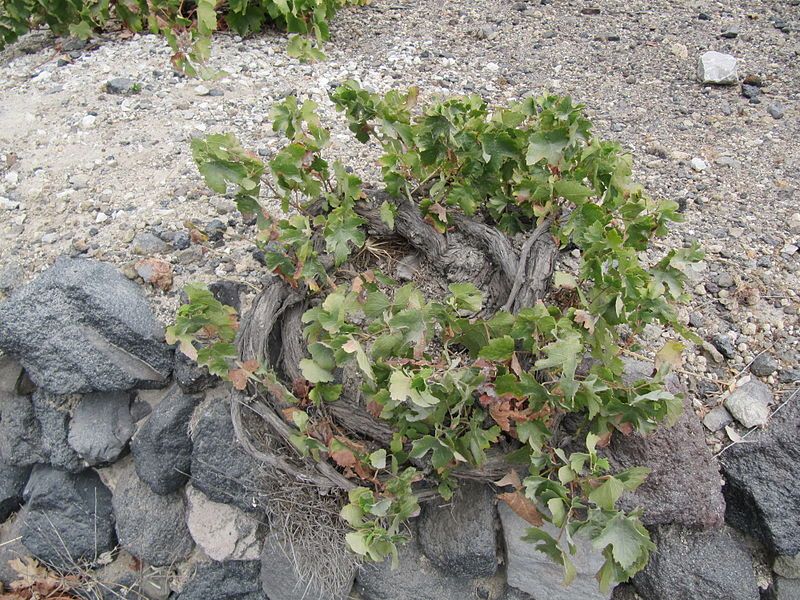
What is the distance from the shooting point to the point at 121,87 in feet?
9.82

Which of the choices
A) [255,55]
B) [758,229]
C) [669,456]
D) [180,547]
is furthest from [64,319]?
[758,229]

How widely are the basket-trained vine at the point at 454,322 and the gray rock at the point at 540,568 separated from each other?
0.32 ft

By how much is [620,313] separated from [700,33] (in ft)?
A: 6.53

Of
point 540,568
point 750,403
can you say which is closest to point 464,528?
point 540,568

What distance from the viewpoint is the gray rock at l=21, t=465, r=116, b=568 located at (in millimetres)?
2502

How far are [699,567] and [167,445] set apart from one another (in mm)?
1489

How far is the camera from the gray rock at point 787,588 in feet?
6.47

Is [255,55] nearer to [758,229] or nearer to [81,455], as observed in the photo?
[81,455]

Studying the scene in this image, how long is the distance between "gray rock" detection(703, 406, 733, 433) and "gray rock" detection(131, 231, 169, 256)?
1.65 m

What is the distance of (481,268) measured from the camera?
210cm

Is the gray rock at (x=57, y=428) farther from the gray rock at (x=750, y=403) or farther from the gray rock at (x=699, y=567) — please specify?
the gray rock at (x=750, y=403)

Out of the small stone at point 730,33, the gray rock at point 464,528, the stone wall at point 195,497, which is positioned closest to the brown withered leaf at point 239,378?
the stone wall at point 195,497

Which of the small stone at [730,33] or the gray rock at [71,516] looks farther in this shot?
the small stone at [730,33]

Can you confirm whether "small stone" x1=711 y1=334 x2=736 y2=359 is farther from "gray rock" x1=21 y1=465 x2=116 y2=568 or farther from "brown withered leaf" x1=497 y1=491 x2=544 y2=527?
"gray rock" x1=21 y1=465 x2=116 y2=568
